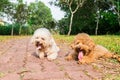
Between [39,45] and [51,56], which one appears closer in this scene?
[39,45]

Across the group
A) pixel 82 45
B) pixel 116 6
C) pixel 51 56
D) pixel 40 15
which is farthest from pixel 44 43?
pixel 40 15

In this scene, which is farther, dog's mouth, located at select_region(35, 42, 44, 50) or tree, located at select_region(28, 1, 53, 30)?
tree, located at select_region(28, 1, 53, 30)

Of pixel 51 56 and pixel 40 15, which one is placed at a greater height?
pixel 40 15

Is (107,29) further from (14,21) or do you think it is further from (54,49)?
(54,49)

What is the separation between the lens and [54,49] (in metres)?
9.24

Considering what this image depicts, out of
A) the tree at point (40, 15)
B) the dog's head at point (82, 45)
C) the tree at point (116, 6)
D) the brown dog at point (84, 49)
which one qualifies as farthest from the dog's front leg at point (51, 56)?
the tree at point (40, 15)

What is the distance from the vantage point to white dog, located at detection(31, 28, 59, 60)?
8.68 metres

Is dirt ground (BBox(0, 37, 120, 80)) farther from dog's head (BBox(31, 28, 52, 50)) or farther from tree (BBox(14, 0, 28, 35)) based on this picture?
tree (BBox(14, 0, 28, 35))

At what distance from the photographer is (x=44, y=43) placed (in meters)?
8.78

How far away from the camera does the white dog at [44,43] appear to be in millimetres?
8680

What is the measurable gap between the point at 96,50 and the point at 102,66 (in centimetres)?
89

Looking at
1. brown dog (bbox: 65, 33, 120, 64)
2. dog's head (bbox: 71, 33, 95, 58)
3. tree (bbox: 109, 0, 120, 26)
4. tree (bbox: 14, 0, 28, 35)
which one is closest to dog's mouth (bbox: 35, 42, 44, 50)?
brown dog (bbox: 65, 33, 120, 64)

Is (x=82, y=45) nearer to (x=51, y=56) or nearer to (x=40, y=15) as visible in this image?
(x=51, y=56)

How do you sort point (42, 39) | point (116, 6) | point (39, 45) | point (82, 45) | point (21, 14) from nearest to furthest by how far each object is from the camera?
point (82, 45) < point (42, 39) < point (39, 45) < point (116, 6) < point (21, 14)
